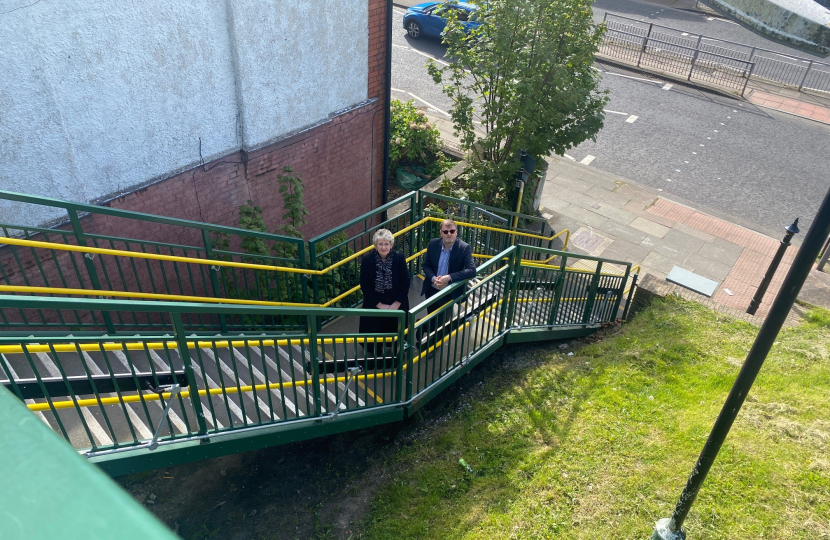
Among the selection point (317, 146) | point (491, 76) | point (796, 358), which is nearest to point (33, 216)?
point (317, 146)

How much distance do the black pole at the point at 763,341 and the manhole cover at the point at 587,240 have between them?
7.61 metres

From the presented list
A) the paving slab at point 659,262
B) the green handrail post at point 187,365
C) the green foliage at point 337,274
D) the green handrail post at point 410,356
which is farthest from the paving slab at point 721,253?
the green handrail post at point 187,365

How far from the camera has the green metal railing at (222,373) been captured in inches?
154

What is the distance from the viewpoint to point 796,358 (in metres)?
7.27

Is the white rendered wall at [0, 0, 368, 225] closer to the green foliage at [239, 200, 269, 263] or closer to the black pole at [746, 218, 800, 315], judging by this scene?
the green foliage at [239, 200, 269, 263]

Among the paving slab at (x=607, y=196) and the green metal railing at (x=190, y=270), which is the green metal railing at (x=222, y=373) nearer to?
the green metal railing at (x=190, y=270)

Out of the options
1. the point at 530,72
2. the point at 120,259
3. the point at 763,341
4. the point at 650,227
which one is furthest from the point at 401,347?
the point at 650,227

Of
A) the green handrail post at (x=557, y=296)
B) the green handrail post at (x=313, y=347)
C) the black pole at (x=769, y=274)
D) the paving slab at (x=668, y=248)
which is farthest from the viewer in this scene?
the paving slab at (x=668, y=248)

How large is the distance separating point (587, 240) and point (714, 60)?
10.4m

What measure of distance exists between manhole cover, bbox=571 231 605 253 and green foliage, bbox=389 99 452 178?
2888 mm

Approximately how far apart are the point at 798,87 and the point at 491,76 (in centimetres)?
1291

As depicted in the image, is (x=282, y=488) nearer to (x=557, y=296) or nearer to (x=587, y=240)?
(x=557, y=296)

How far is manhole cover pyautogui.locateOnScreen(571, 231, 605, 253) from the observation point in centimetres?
1146

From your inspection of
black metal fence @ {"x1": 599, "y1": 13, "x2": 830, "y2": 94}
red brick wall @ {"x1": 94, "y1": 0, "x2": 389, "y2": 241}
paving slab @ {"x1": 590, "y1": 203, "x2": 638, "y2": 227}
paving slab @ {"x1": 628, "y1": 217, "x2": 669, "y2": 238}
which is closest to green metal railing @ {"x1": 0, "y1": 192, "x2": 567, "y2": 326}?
red brick wall @ {"x1": 94, "y1": 0, "x2": 389, "y2": 241}
